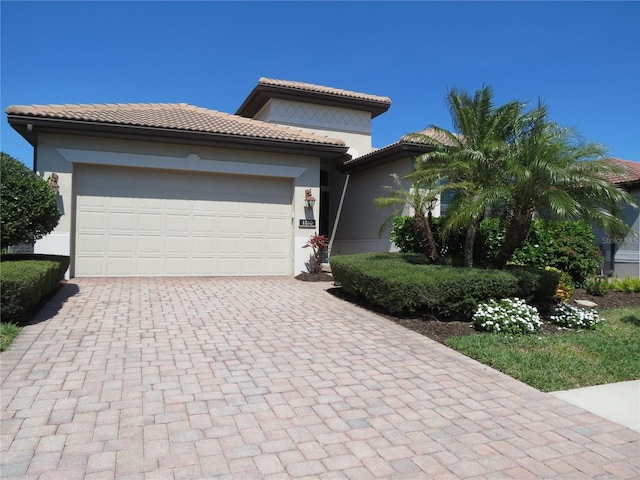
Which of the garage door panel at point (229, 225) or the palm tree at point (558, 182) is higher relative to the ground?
the palm tree at point (558, 182)

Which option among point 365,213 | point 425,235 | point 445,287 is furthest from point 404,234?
point 445,287

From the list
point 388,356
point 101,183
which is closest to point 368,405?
point 388,356

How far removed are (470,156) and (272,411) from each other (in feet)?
22.7

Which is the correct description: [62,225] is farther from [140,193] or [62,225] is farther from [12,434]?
[12,434]

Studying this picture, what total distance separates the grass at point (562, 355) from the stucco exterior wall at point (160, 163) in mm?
7414

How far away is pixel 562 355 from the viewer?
6.08 m

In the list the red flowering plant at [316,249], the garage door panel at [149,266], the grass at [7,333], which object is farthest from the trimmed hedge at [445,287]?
the garage door panel at [149,266]

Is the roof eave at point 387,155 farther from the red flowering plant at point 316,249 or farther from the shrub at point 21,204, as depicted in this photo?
the shrub at point 21,204

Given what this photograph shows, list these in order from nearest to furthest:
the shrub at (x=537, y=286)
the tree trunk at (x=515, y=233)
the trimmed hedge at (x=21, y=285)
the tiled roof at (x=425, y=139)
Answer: the trimmed hedge at (x=21, y=285) < the shrub at (x=537, y=286) < the tree trunk at (x=515, y=233) < the tiled roof at (x=425, y=139)

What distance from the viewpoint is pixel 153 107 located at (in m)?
14.5

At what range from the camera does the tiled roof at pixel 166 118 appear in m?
11.0

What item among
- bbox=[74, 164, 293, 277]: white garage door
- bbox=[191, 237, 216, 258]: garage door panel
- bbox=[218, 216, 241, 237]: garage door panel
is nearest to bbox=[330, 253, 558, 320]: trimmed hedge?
bbox=[74, 164, 293, 277]: white garage door

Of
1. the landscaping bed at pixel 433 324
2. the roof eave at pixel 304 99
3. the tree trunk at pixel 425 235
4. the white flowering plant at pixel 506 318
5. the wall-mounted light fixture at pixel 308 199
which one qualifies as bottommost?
the landscaping bed at pixel 433 324

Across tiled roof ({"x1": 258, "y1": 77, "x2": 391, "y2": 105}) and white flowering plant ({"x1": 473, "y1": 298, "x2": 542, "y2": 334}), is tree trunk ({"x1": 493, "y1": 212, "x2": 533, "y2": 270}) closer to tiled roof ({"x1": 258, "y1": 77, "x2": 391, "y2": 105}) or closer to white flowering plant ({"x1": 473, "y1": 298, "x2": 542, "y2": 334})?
white flowering plant ({"x1": 473, "y1": 298, "x2": 542, "y2": 334})
